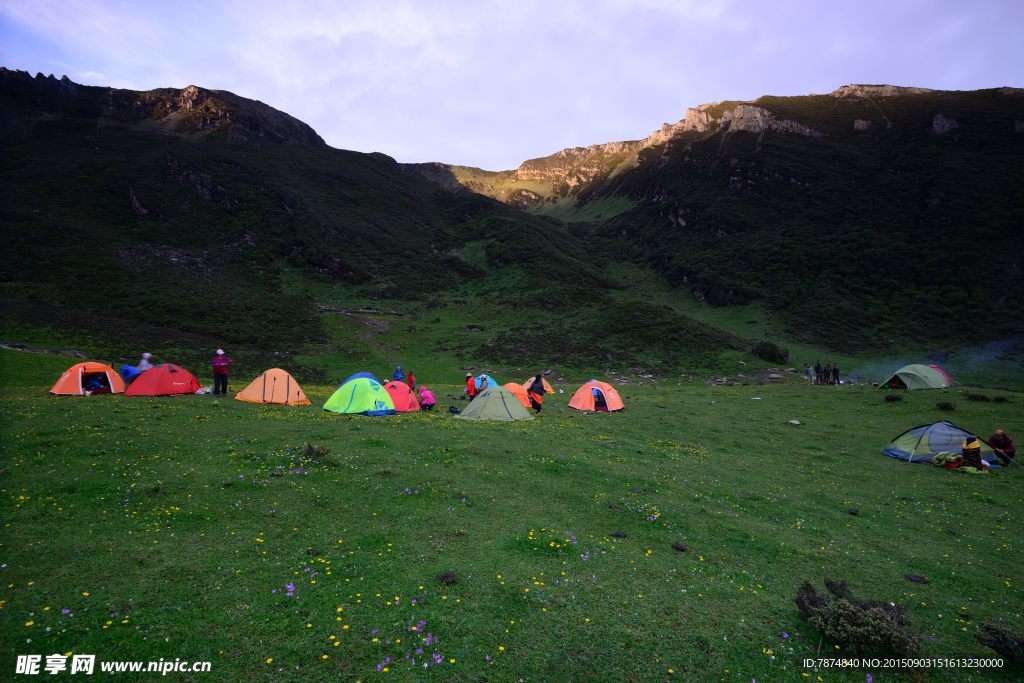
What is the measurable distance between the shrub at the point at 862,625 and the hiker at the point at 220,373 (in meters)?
28.8

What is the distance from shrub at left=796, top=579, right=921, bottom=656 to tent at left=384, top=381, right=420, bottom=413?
21522 millimetres

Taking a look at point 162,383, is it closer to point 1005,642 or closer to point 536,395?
point 536,395

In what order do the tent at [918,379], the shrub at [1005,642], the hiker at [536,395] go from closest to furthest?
1. the shrub at [1005,642]
2. the hiker at [536,395]
3. the tent at [918,379]

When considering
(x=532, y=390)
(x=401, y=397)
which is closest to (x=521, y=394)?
(x=532, y=390)

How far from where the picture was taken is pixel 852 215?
109 metres

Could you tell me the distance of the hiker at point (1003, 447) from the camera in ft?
64.3

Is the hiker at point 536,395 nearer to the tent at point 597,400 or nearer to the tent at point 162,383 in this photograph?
the tent at point 597,400

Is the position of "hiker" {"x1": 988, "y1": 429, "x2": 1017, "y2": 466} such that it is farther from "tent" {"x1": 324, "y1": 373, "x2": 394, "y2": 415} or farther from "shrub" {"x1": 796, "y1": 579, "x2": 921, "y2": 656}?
"tent" {"x1": 324, "y1": 373, "x2": 394, "y2": 415}

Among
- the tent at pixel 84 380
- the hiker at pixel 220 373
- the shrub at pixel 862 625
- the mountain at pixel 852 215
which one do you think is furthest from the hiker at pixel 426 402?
the mountain at pixel 852 215

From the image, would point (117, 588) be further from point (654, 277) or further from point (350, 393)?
point (654, 277)

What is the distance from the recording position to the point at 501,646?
6.85 m

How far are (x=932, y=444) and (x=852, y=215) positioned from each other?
372ft

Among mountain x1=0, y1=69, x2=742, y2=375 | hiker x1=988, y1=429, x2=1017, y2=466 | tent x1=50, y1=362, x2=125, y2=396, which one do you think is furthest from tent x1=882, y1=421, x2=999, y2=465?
tent x1=50, y1=362, x2=125, y2=396

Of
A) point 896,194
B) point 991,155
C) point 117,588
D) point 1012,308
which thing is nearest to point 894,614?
point 117,588
